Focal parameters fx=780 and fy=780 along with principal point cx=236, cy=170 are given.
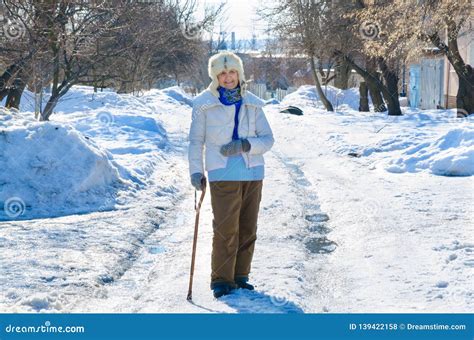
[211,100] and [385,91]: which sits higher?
[385,91]

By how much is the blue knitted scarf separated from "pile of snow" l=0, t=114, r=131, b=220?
419 centimetres

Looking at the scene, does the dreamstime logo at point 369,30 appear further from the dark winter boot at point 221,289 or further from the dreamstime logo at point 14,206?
the dark winter boot at point 221,289

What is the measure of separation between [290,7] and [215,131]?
26258mm

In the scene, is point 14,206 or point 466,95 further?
point 466,95

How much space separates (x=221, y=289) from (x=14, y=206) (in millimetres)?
4532

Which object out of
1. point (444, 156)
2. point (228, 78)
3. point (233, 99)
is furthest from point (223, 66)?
point (444, 156)

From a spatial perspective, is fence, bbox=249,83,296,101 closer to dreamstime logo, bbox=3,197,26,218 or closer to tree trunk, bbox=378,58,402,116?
tree trunk, bbox=378,58,402,116

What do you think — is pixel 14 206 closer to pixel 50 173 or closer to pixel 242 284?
pixel 50 173

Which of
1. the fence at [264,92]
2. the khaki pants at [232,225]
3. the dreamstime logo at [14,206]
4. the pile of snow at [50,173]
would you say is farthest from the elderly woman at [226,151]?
the fence at [264,92]

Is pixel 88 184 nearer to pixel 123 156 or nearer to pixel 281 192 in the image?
pixel 281 192

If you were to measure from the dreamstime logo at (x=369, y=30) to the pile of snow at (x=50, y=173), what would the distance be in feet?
42.9

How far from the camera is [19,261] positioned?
6.80 meters

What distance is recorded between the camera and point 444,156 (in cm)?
1242

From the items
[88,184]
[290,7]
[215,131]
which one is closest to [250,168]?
[215,131]
